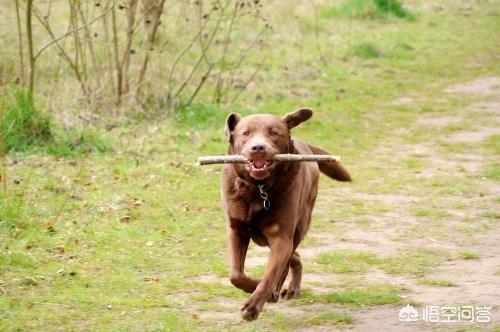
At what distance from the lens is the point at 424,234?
793cm

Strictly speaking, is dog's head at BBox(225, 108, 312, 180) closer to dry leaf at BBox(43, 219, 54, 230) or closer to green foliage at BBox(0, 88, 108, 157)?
dry leaf at BBox(43, 219, 54, 230)

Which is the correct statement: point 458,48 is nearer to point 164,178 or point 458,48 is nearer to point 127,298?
point 164,178

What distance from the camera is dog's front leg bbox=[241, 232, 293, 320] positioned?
207 inches

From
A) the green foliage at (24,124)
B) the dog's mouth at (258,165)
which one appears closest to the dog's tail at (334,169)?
the dog's mouth at (258,165)

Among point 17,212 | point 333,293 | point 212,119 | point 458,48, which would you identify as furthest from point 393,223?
point 458,48

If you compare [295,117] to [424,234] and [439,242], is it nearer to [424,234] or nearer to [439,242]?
[439,242]

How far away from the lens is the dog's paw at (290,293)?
6.29 metres

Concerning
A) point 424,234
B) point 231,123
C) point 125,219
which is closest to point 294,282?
point 231,123

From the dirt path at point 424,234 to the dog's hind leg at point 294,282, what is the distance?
0.15 meters

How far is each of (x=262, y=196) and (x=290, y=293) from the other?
93cm

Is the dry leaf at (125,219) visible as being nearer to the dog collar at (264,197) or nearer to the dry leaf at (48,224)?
the dry leaf at (48,224)

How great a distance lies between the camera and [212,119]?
39.7 ft

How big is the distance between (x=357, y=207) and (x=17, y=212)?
11.3 ft

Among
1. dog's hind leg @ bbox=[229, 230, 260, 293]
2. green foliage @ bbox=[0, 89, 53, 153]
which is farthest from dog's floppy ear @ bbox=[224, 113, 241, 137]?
green foliage @ bbox=[0, 89, 53, 153]
